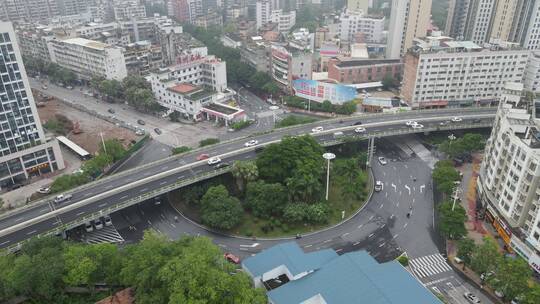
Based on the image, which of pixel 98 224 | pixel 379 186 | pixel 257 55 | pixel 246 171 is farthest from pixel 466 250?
pixel 257 55

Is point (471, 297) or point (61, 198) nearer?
point (471, 297)

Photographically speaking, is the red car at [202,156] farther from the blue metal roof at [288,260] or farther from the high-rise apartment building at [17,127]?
the high-rise apartment building at [17,127]

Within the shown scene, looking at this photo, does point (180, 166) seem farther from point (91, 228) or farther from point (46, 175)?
point (46, 175)

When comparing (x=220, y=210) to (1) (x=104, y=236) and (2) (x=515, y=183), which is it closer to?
(1) (x=104, y=236)

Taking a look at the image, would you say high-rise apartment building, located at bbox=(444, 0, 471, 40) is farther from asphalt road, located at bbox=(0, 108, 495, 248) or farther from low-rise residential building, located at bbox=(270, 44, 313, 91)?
asphalt road, located at bbox=(0, 108, 495, 248)

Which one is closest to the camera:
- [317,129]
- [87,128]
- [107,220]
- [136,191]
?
[107,220]

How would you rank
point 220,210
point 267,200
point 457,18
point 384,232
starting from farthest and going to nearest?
point 457,18
point 267,200
point 384,232
point 220,210
